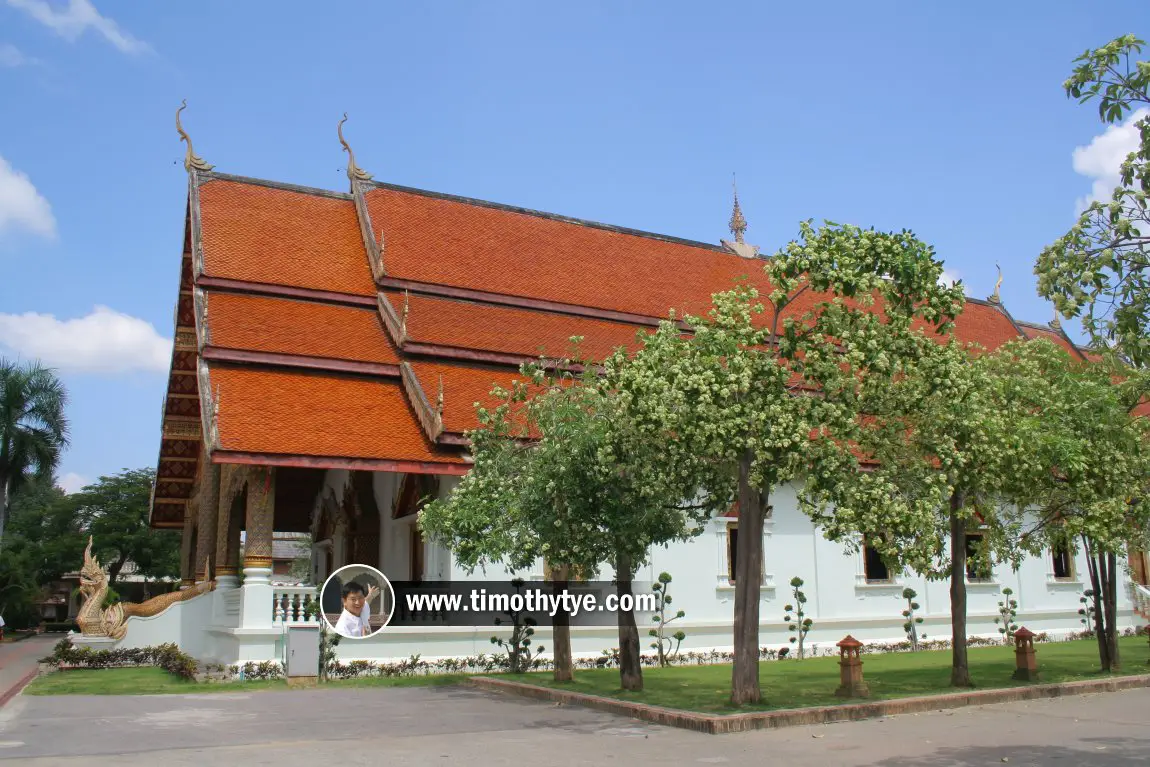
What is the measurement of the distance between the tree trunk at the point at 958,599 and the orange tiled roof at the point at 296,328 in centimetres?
1039

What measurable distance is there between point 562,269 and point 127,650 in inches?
Answer: 492

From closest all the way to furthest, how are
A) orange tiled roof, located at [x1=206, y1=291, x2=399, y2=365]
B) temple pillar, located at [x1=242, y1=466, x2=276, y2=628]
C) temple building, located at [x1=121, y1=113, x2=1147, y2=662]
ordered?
temple pillar, located at [x1=242, y1=466, x2=276, y2=628]
temple building, located at [x1=121, y1=113, x2=1147, y2=662]
orange tiled roof, located at [x1=206, y1=291, x2=399, y2=365]

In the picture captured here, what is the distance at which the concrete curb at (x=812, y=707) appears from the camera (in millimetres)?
10164

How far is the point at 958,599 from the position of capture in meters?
13.2

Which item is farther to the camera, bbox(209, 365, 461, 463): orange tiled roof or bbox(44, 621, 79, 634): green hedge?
bbox(44, 621, 79, 634): green hedge

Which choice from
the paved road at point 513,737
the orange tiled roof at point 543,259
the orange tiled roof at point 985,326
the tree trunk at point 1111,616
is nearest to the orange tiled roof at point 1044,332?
the orange tiled roof at point 985,326

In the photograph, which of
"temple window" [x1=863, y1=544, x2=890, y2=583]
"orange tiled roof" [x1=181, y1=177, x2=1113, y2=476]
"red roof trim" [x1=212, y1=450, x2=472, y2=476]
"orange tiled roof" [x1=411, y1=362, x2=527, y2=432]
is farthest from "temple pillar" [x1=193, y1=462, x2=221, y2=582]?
"temple window" [x1=863, y1=544, x2=890, y2=583]

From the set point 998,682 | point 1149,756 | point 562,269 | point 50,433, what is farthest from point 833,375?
point 50,433

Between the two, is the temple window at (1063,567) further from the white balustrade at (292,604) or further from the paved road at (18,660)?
the paved road at (18,660)

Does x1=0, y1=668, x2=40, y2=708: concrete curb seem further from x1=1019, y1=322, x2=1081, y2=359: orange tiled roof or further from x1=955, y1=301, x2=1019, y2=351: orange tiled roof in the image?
x1=1019, y1=322, x2=1081, y2=359: orange tiled roof

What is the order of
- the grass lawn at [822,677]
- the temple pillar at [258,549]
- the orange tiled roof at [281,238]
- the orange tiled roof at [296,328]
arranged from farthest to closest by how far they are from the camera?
1. the orange tiled roof at [281,238]
2. the orange tiled roof at [296,328]
3. the temple pillar at [258,549]
4. the grass lawn at [822,677]

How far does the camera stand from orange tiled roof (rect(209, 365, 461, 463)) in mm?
16141

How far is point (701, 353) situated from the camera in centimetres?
1069

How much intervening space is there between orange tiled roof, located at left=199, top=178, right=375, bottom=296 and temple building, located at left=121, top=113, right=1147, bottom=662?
5 cm
